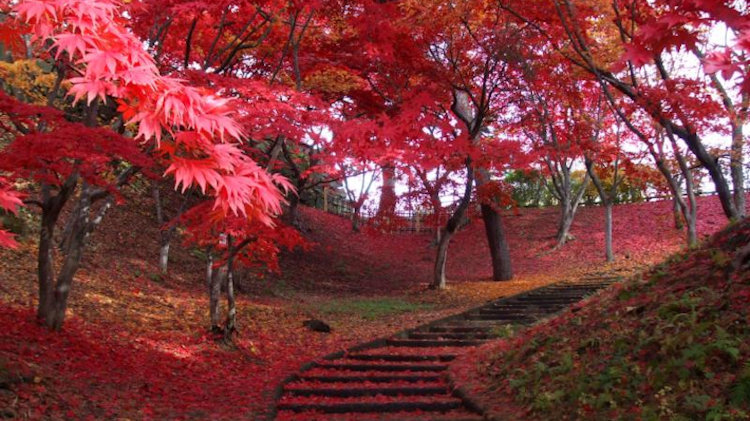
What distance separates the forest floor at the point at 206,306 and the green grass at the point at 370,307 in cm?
3

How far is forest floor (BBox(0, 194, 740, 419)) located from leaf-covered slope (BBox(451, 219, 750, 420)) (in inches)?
119

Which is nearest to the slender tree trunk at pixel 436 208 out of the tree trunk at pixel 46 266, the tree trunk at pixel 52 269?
the tree trunk at pixel 52 269

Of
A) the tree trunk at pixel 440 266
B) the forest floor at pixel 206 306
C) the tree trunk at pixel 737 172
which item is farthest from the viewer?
the tree trunk at pixel 440 266

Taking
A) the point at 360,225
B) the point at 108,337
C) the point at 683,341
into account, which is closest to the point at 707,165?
the point at 683,341

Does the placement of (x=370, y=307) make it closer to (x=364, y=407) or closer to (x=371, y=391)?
(x=371, y=391)

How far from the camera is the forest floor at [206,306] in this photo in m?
6.44

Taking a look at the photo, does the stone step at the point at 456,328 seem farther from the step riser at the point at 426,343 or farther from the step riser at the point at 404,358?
the step riser at the point at 404,358

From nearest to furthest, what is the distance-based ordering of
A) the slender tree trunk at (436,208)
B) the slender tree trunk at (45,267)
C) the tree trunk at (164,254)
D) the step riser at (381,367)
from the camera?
the slender tree trunk at (45,267) → the step riser at (381,367) → the tree trunk at (164,254) → the slender tree trunk at (436,208)

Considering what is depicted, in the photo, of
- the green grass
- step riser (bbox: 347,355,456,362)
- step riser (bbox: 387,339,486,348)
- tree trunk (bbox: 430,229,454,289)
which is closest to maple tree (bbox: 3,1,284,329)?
step riser (bbox: 347,355,456,362)

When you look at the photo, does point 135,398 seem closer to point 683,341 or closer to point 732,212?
point 683,341

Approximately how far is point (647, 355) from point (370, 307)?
10.3 meters

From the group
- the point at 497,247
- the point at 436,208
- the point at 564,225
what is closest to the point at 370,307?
the point at 436,208

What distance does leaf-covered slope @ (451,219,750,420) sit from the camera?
4.36 meters

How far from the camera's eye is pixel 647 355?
5074mm
